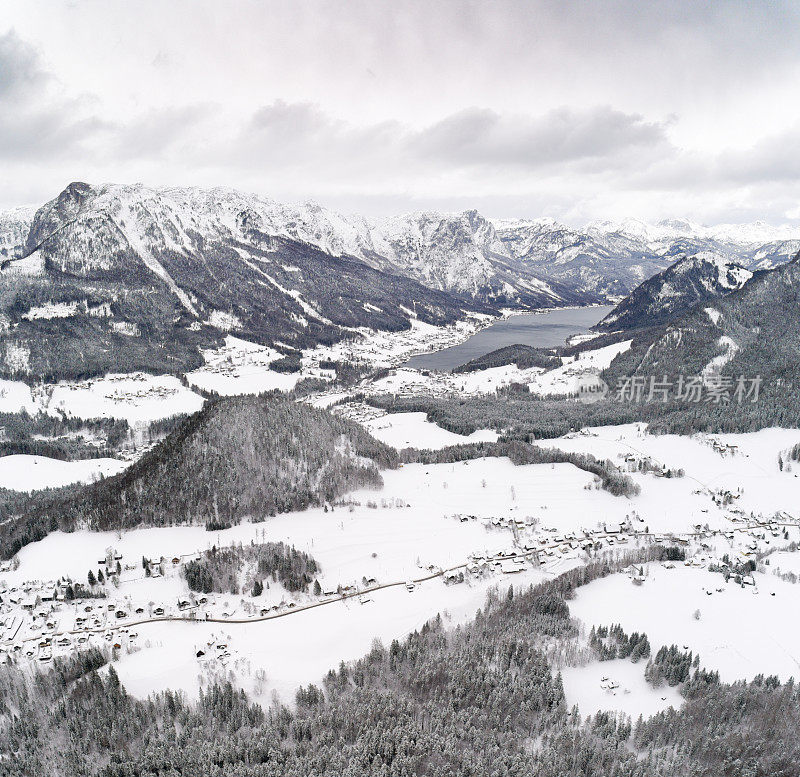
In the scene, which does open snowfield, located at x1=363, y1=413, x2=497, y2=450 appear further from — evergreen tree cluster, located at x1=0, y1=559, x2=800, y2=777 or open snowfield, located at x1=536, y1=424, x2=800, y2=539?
evergreen tree cluster, located at x1=0, y1=559, x2=800, y2=777

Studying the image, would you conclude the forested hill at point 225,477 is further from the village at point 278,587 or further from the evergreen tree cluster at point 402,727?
the evergreen tree cluster at point 402,727

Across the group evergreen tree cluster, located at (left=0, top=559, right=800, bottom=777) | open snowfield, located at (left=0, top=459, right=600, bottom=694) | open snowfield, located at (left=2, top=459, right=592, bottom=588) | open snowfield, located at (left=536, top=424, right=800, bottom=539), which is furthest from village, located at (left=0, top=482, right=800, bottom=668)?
evergreen tree cluster, located at (left=0, top=559, right=800, bottom=777)

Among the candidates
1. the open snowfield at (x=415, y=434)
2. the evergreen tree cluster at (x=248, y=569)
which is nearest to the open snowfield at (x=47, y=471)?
the open snowfield at (x=415, y=434)

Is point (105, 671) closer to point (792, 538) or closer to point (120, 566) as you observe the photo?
point (120, 566)

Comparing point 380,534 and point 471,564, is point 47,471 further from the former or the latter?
point 471,564

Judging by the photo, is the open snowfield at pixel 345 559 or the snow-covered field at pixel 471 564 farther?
the open snowfield at pixel 345 559

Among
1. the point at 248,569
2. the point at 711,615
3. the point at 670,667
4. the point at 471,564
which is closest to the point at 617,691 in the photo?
the point at 670,667

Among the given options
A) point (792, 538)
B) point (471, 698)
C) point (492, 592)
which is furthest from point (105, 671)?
point (792, 538)
